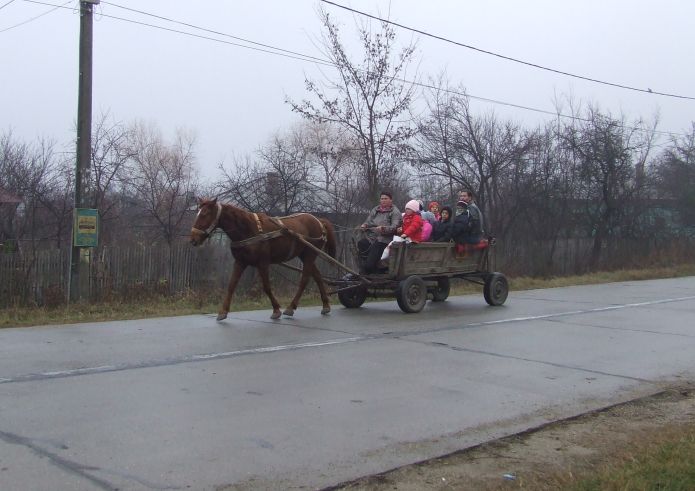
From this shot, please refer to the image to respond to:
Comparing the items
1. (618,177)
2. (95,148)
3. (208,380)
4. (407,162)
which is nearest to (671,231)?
(618,177)

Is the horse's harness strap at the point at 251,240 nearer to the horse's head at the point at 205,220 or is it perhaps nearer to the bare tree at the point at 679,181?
the horse's head at the point at 205,220

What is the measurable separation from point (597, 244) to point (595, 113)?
6352mm

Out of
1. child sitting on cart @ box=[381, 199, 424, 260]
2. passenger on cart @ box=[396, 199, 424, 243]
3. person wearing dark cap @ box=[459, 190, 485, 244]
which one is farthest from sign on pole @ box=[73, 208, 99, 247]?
person wearing dark cap @ box=[459, 190, 485, 244]

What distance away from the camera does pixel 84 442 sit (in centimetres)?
531

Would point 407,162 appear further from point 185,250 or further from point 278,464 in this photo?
point 278,464

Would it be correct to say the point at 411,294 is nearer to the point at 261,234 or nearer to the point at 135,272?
the point at 261,234

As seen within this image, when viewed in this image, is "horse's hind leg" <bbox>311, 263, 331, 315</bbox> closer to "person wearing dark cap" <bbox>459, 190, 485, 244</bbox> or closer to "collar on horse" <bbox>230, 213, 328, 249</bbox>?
"collar on horse" <bbox>230, 213, 328, 249</bbox>

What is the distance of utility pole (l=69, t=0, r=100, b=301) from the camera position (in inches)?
551

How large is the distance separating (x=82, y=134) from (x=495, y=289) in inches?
345

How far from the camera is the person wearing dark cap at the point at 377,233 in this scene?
13.2 m

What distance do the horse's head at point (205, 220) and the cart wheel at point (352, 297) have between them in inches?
128

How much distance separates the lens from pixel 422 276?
13430mm

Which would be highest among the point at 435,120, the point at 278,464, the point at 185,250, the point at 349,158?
the point at 435,120

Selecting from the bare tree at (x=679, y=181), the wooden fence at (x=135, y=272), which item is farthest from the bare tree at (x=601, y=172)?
the wooden fence at (x=135, y=272)
